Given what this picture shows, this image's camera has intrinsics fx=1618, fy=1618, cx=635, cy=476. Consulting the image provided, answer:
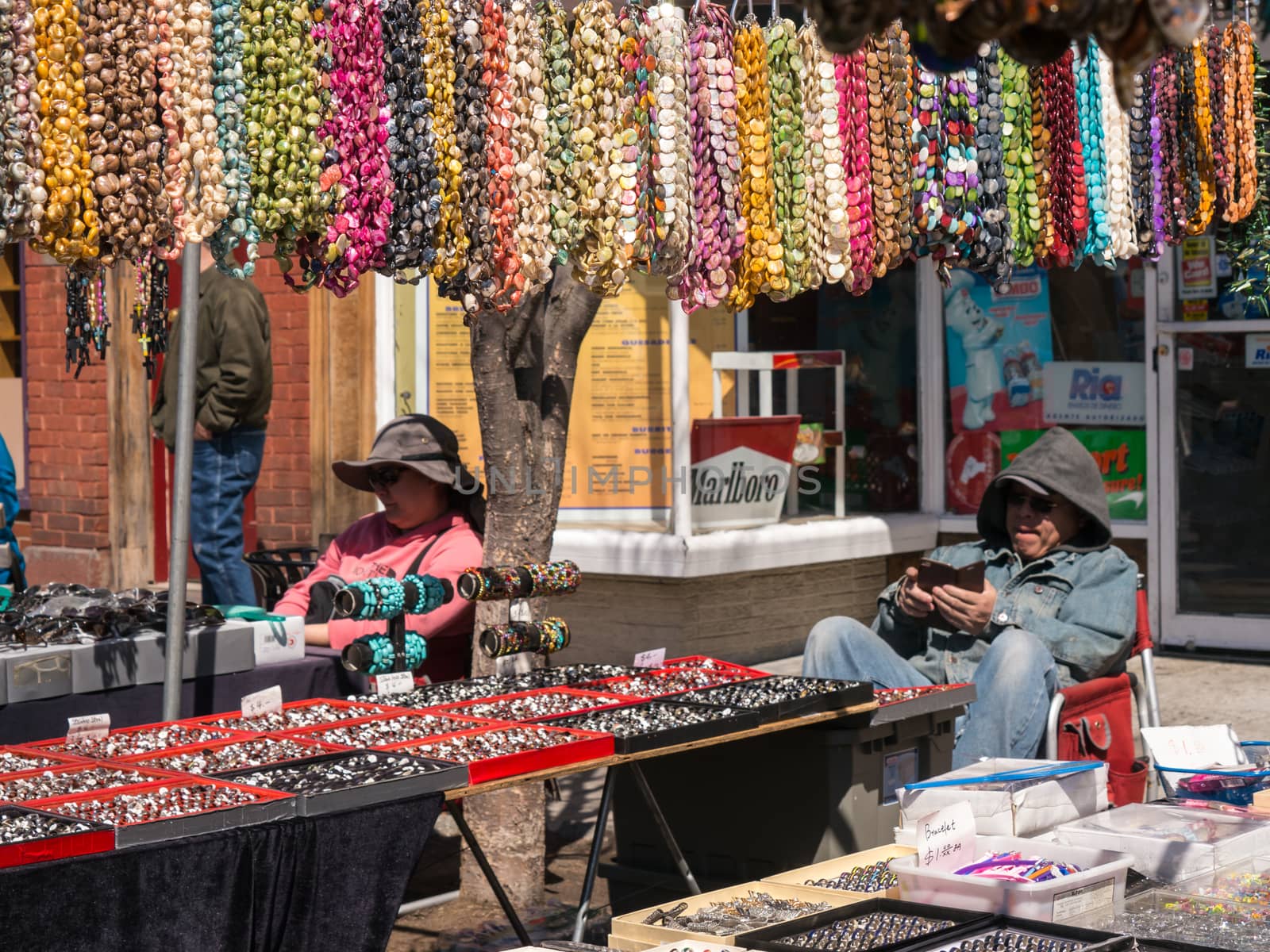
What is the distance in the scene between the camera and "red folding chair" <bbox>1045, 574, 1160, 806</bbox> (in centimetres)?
461

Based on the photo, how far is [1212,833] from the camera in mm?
3357

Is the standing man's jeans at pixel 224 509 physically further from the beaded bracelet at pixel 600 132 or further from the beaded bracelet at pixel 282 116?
the beaded bracelet at pixel 282 116

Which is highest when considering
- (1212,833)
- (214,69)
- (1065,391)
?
(214,69)

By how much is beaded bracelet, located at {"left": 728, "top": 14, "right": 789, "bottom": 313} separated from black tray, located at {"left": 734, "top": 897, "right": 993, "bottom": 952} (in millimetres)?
1421

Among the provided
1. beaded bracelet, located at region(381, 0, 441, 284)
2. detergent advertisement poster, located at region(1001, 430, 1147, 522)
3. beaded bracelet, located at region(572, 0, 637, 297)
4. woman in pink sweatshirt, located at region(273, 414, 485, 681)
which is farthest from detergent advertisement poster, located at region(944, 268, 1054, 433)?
beaded bracelet, located at region(381, 0, 441, 284)

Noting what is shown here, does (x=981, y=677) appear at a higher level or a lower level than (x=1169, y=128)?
lower

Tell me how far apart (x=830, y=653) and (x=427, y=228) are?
2156 millimetres

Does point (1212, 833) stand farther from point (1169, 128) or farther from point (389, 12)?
point (389, 12)

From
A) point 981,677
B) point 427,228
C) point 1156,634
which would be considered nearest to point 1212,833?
point 981,677

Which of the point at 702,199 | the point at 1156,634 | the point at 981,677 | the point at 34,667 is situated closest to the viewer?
the point at 702,199

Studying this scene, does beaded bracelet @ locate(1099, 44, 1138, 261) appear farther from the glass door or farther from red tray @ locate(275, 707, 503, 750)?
the glass door

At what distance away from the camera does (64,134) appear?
2953 millimetres

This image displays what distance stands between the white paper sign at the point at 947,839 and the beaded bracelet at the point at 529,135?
1.39 m

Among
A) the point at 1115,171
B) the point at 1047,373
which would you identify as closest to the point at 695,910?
the point at 1115,171
